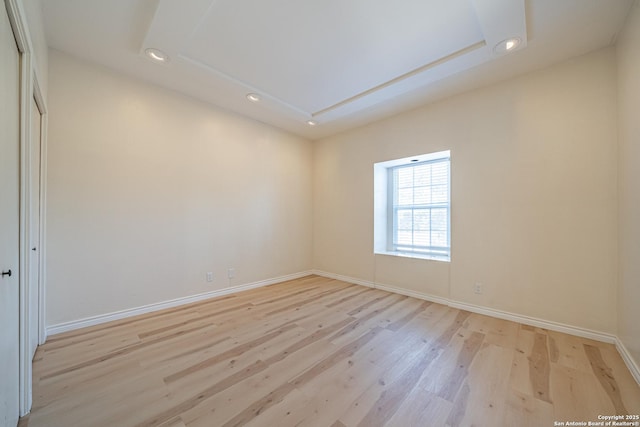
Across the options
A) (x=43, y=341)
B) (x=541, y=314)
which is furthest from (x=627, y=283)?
(x=43, y=341)

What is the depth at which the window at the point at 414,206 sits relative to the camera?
3.65 metres

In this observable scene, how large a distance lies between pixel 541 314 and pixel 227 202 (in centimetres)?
416

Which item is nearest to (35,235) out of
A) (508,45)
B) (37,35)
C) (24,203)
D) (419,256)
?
(24,203)

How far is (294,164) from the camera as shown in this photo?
4750mm

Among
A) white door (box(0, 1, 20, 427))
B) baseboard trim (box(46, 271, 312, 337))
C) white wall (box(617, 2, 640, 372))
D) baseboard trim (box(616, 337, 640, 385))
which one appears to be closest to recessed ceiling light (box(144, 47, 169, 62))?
white door (box(0, 1, 20, 427))

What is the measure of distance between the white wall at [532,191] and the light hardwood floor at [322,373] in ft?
1.38

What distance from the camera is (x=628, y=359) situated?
75.6 inches

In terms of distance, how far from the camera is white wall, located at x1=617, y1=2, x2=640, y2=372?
6.03 feet

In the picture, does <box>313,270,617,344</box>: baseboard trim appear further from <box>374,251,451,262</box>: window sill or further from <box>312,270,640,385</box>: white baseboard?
<box>374,251,451,262</box>: window sill

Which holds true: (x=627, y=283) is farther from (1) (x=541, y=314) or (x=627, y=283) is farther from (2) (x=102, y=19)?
(2) (x=102, y=19)

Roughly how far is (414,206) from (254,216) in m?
2.66

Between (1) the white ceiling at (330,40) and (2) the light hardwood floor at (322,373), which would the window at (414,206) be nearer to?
(1) the white ceiling at (330,40)

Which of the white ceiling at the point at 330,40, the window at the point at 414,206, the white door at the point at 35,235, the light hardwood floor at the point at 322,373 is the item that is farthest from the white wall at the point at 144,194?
the window at the point at 414,206

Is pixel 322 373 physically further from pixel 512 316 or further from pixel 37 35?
pixel 37 35
